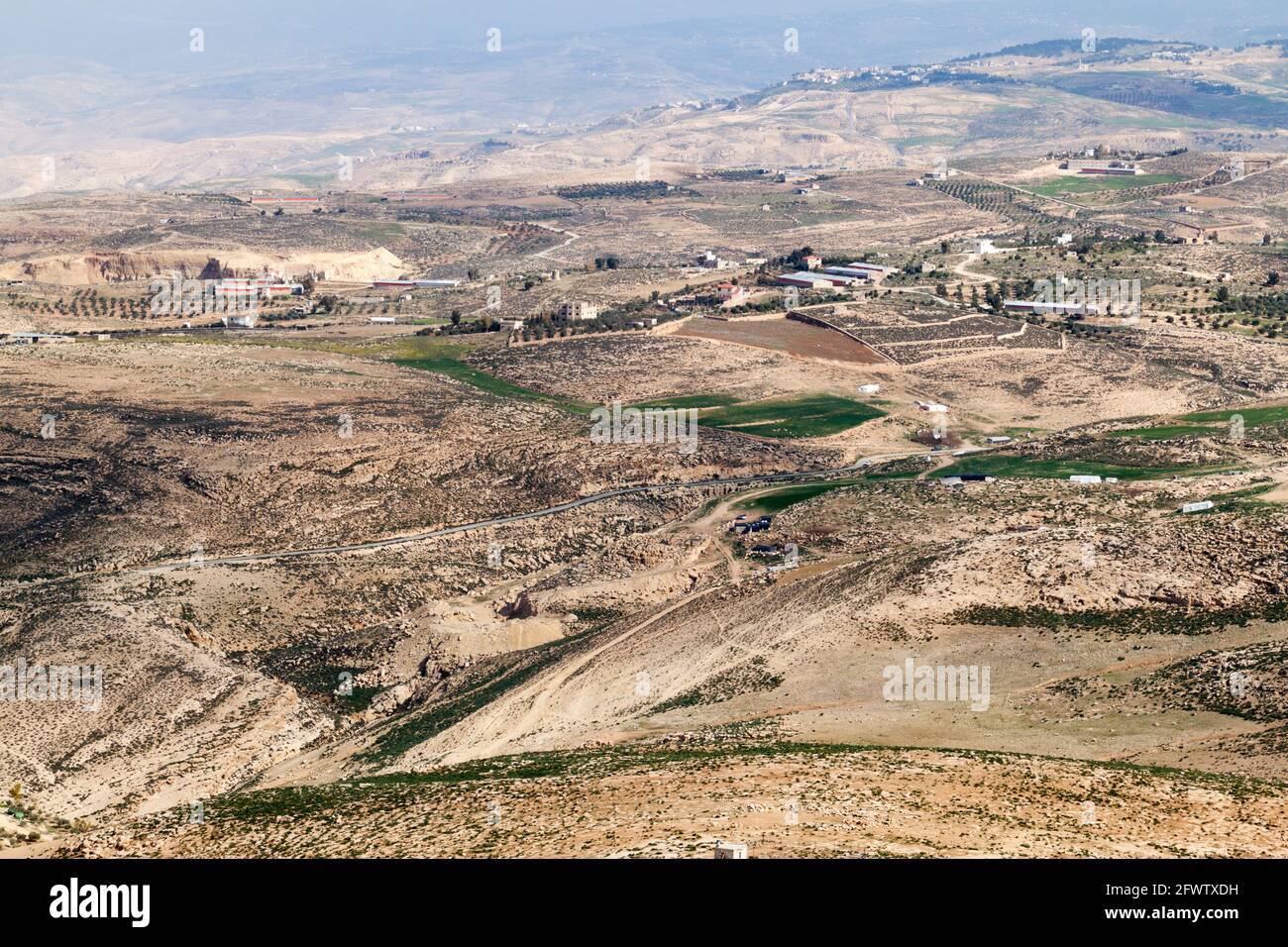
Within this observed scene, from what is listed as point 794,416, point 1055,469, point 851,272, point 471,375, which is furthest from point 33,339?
point 1055,469

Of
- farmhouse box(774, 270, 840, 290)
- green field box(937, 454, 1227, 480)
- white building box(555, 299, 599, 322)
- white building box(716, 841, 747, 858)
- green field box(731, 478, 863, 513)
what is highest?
farmhouse box(774, 270, 840, 290)

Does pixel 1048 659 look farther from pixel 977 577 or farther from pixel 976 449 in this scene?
pixel 976 449

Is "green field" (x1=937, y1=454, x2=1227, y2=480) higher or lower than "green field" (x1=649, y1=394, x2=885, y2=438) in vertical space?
lower

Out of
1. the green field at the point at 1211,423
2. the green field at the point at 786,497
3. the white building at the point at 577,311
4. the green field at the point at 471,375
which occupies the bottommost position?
the green field at the point at 786,497

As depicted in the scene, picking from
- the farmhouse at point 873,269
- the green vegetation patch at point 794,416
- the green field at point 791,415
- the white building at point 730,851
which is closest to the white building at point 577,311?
the farmhouse at point 873,269

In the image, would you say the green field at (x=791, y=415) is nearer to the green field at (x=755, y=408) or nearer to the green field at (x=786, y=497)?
the green field at (x=755, y=408)

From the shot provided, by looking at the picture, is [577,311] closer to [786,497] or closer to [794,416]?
[794,416]

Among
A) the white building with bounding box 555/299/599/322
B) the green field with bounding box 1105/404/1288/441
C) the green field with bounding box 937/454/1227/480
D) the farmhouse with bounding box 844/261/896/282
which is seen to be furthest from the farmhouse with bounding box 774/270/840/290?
the green field with bounding box 937/454/1227/480

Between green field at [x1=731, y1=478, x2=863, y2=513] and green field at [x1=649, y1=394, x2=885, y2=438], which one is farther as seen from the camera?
green field at [x1=649, y1=394, x2=885, y2=438]

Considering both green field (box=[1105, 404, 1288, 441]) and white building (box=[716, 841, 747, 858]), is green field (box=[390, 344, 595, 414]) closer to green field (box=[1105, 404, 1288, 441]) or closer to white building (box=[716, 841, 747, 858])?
green field (box=[1105, 404, 1288, 441])
